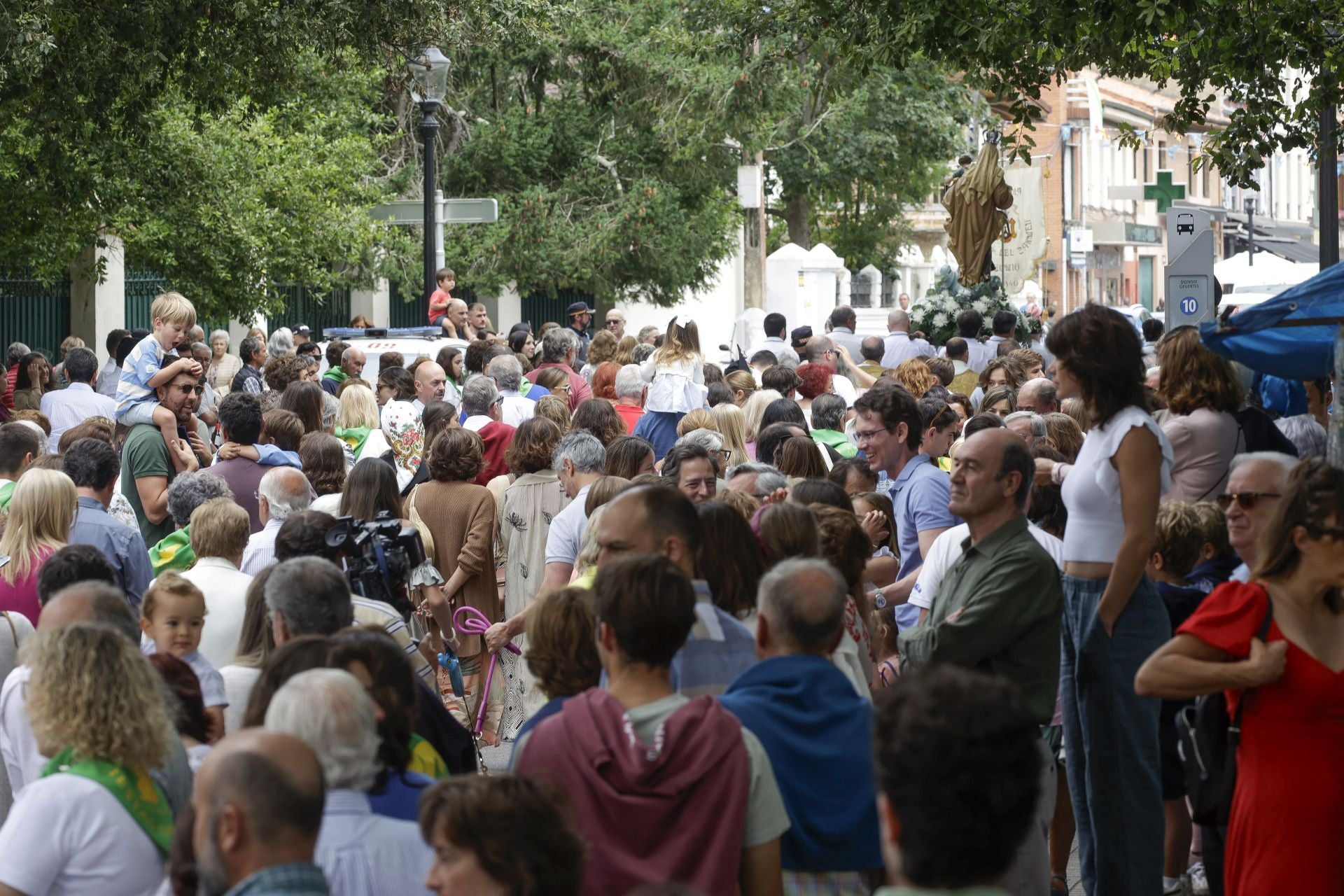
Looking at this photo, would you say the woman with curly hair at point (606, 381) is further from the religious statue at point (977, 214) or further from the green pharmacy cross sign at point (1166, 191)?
the green pharmacy cross sign at point (1166, 191)

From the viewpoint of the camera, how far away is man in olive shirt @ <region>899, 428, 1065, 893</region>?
5.34 metres

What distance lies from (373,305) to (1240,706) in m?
32.8

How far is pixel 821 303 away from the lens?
108ft

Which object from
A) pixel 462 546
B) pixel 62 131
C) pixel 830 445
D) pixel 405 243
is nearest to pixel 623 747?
pixel 462 546

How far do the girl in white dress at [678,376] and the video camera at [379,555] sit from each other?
4705mm

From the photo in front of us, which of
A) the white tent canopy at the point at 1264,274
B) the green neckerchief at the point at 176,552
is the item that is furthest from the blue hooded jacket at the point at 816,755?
the white tent canopy at the point at 1264,274

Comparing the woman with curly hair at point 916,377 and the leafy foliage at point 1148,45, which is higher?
the leafy foliage at point 1148,45

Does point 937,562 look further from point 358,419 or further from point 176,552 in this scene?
point 358,419

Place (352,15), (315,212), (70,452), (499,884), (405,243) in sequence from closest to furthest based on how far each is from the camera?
(499,884), (70,452), (352,15), (315,212), (405,243)

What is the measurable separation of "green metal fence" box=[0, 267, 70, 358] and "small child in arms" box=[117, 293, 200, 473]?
16.9 metres

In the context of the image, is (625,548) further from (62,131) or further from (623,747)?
(62,131)

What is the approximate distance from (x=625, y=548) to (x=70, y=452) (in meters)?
3.56

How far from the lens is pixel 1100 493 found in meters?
5.69

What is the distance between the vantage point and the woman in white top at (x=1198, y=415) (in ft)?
24.8
